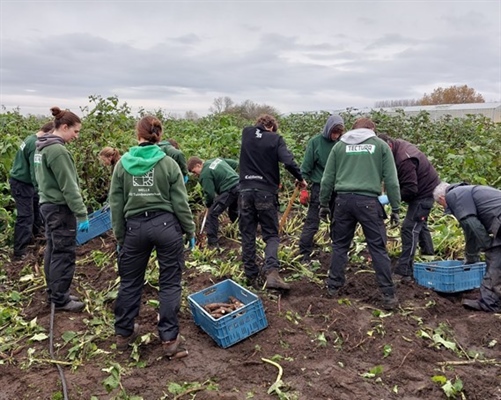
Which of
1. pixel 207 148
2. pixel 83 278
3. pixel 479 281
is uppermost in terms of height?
pixel 207 148

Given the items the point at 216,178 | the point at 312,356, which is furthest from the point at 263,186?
the point at 312,356

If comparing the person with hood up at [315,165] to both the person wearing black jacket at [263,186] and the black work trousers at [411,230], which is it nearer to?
the person wearing black jacket at [263,186]

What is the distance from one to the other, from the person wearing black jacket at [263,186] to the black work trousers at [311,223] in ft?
2.31

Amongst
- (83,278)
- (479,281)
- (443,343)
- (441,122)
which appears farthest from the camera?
(441,122)

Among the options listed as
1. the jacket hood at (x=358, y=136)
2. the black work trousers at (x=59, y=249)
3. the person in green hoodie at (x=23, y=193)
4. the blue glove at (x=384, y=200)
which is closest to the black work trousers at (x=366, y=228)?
the blue glove at (x=384, y=200)

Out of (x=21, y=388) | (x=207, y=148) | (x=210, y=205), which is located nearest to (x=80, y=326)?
(x=21, y=388)

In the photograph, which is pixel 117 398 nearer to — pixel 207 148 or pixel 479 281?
pixel 479 281

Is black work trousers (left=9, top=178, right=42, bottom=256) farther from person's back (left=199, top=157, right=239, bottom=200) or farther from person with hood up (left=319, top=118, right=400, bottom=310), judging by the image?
person with hood up (left=319, top=118, right=400, bottom=310)

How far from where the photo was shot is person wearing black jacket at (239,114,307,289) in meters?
4.69

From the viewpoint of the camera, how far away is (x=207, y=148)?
28.2 feet

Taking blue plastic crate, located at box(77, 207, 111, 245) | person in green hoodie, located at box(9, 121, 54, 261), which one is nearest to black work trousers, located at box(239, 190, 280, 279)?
blue plastic crate, located at box(77, 207, 111, 245)

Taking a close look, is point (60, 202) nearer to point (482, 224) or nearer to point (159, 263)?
point (159, 263)

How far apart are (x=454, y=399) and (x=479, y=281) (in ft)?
6.65

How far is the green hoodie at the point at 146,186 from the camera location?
335cm
